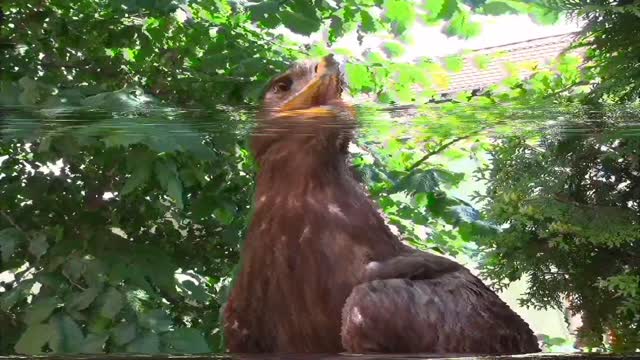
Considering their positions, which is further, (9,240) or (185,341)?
(9,240)

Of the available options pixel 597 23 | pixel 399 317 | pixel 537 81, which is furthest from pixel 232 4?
pixel 399 317

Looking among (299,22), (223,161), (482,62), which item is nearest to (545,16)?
(482,62)

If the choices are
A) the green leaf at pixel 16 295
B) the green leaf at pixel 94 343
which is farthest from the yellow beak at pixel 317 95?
the green leaf at pixel 16 295

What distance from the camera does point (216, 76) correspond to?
1.19m

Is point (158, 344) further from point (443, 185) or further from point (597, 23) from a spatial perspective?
point (597, 23)

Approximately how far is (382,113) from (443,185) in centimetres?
31

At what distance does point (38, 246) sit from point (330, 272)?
49 centimetres

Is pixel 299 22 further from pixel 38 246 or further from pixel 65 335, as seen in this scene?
pixel 65 335

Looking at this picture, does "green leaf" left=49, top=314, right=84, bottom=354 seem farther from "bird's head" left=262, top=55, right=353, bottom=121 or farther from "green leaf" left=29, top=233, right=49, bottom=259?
"bird's head" left=262, top=55, right=353, bottom=121

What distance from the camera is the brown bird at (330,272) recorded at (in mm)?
401

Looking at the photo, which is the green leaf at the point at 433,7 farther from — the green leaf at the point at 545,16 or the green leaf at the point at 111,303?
the green leaf at the point at 111,303

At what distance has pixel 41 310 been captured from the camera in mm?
711

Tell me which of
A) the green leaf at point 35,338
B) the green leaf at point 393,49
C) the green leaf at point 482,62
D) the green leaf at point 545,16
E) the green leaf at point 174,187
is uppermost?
the green leaf at point 545,16

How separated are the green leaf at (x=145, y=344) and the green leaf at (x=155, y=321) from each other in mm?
20
